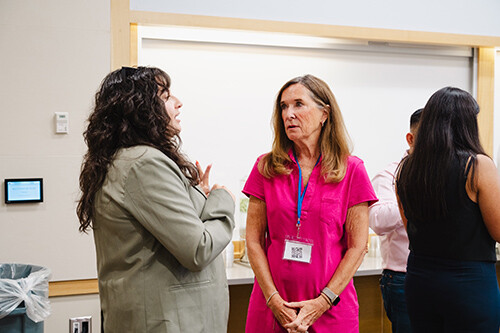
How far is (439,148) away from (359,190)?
32 cm

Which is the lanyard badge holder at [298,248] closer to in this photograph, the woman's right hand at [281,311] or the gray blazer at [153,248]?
the woman's right hand at [281,311]

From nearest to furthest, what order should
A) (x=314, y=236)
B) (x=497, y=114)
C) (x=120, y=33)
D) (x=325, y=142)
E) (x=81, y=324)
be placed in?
1. (x=314, y=236)
2. (x=325, y=142)
3. (x=81, y=324)
4. (x=120, y=33)
5. (x=497, y=114)

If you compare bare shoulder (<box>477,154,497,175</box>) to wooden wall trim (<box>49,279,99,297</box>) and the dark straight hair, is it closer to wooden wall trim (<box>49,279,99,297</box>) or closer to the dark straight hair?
the dark straight hair

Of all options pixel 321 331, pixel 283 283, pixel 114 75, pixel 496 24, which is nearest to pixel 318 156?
pixel 283 283

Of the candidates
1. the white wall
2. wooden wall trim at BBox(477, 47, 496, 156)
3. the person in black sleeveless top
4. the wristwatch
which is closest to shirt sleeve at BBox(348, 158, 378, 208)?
the person in black sleeveless top

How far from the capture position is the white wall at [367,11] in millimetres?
3297

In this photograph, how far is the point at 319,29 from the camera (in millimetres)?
3475

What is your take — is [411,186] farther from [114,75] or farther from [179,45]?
[179,45]

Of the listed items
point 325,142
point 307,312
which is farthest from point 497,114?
point 307,312

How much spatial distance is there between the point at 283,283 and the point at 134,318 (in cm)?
67

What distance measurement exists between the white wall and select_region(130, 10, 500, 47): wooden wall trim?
0.06 metres

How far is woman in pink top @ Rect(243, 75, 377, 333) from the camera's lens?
1.94 metres

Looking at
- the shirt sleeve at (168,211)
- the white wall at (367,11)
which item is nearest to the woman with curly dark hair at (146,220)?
the shirt sleeve at (168,211)

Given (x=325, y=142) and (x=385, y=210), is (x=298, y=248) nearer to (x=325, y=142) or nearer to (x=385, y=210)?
(x=325, y=142)
